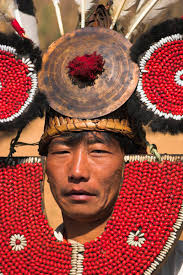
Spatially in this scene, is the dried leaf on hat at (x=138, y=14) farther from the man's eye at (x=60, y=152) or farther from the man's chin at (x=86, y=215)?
the man's chin at (x=86, y=215)

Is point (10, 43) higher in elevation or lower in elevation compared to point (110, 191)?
higher

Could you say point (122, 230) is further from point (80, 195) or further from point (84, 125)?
point (84, 125)

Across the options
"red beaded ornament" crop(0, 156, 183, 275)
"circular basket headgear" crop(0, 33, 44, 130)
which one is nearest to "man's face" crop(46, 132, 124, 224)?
"red beaded ornament" crop(0, 156, 183, 275)

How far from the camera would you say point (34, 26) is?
3.83 meters

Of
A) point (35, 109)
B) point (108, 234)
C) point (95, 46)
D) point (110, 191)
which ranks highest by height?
point (95, 46)

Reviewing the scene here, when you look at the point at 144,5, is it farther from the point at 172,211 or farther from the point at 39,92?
the point at 172,211

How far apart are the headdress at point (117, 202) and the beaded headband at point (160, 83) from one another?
3cm

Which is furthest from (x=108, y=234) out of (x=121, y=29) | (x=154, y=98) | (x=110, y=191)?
(x=121, y=29)

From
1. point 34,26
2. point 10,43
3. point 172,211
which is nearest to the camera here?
point 172,211

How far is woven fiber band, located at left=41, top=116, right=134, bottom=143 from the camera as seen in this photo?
3287mm

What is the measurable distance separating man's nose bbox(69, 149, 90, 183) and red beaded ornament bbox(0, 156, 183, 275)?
0.35 m

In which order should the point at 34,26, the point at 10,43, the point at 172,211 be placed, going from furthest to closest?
the point at 34,26 < the point at 10,43 < the point at 172,211

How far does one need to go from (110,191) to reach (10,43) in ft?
4.40

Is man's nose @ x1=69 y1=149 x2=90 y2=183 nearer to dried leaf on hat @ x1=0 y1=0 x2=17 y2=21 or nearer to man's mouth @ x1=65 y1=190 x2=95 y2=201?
man's mouth @ x1=65 y1=190 x2=95 y2=201
